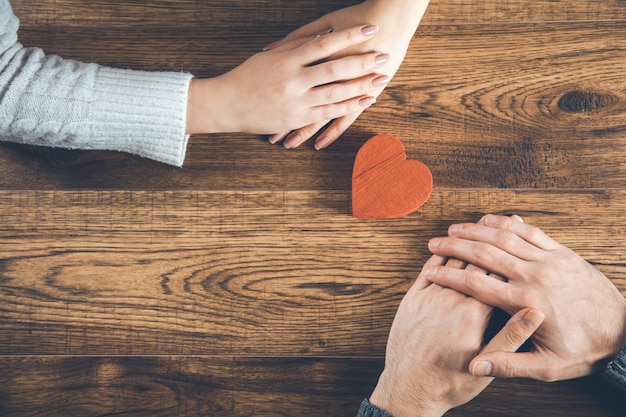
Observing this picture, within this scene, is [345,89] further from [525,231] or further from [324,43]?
[525,231]

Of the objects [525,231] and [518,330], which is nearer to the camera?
[518,330]

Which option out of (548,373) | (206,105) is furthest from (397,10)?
(548,373)

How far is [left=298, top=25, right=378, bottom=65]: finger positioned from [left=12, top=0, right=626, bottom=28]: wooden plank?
15cm

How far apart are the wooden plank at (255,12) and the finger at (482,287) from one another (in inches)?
19.9

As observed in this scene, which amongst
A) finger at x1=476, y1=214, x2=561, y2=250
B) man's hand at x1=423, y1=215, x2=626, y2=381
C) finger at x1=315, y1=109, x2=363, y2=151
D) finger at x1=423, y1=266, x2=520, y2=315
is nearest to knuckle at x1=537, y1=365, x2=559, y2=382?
man's hand at x1=423, y1=215, x2=626, y2=381

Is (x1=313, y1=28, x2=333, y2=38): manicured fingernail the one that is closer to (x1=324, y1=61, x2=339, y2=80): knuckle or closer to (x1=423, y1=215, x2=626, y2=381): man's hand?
(x1=324, y1=61, x2=339, y2=80): knuckle

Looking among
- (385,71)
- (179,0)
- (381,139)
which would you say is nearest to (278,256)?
(381,139)

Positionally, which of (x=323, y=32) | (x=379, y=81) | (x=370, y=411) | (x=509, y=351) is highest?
(x=323, y=32)

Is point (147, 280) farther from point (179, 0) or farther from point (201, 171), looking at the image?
point (179, 0)

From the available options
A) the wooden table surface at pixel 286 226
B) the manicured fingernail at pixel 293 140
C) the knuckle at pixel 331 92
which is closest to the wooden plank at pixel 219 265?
the wooden table surface at pixel 286 226

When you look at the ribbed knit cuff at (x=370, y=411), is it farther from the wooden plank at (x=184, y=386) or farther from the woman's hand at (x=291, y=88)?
the woman's hand at (x=291, y=88)

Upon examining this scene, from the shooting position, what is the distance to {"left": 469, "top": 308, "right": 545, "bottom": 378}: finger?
3.25 ft

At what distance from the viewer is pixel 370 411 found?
1066mm

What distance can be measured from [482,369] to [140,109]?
766mm
